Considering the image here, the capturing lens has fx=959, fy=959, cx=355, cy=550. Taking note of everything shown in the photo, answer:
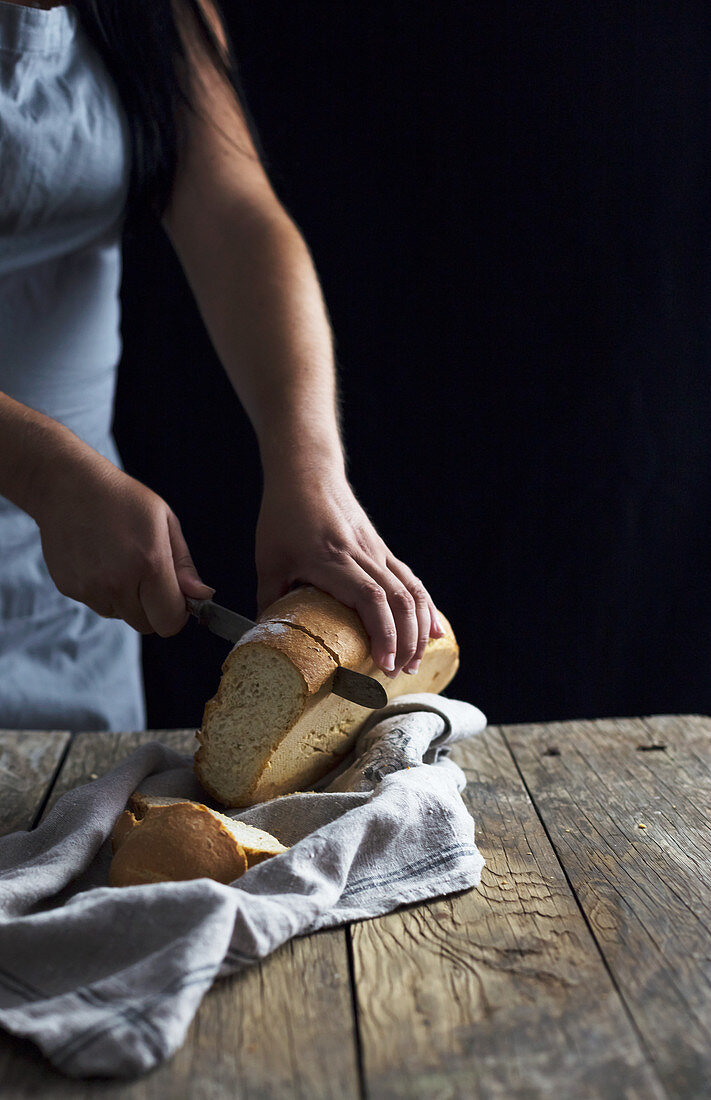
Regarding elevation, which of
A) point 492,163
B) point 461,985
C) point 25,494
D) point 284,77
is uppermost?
point 284,77

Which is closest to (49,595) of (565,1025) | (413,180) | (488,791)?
(488,791)

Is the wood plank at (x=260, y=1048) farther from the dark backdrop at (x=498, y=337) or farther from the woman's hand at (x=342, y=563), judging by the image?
the dark backdrop at (x=498, y=337)

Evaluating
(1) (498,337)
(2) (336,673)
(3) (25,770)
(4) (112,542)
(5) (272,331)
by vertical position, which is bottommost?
(3) (25,770)

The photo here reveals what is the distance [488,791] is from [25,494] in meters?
0.69

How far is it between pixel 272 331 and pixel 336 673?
561 mm

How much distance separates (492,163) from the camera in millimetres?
2361

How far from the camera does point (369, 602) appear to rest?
1.16 m

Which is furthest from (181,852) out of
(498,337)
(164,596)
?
(498,337)

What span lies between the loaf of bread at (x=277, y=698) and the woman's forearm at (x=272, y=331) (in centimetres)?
22

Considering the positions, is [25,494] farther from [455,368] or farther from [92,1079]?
[455,368]

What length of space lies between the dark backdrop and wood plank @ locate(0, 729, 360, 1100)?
178cm

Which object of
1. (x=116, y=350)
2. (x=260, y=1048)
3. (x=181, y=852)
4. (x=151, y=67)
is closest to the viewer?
(x=260, y=1048)

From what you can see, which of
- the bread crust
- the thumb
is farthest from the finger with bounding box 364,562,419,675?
the thumb

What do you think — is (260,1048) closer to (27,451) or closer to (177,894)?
(177,894)
